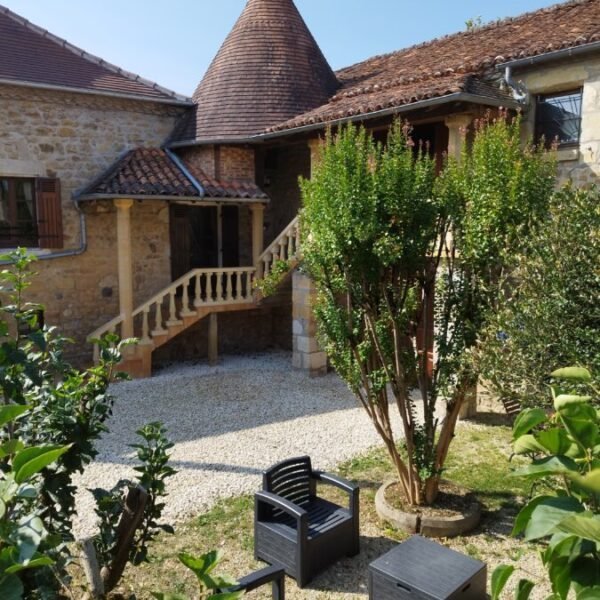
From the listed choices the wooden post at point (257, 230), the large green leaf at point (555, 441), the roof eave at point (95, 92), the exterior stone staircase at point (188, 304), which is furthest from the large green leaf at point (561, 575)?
the roof eave at point (95, 92)

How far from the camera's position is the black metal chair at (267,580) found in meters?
3.08

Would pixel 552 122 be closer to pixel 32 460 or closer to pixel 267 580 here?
pixel 267 580

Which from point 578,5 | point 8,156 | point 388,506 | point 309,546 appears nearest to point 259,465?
point 388,506

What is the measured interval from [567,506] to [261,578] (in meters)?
2.34

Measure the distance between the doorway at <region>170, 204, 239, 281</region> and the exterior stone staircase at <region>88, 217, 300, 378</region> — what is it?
3.19 ft

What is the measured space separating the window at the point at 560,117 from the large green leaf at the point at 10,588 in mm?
7933

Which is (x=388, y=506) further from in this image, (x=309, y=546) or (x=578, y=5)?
(x=578, y=5)

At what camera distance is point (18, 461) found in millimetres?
1238

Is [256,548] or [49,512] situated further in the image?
[256,548]

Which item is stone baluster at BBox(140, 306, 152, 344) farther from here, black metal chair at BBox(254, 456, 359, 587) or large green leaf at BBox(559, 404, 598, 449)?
large green leaf at BBox(559, 404, 598, 449)

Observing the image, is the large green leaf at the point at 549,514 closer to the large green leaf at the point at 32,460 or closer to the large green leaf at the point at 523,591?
the large green leaf at the point at 523,591

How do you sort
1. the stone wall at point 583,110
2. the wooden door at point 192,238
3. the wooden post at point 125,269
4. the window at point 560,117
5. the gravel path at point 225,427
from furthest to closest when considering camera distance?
the wooden door at point 192,238
the wooden post at point 125,269
the window at point 560,117
the stone wall at point 583,110
the gravel path at point 225,427

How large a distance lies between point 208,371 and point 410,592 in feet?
26.2

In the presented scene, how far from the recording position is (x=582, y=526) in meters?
1.11
